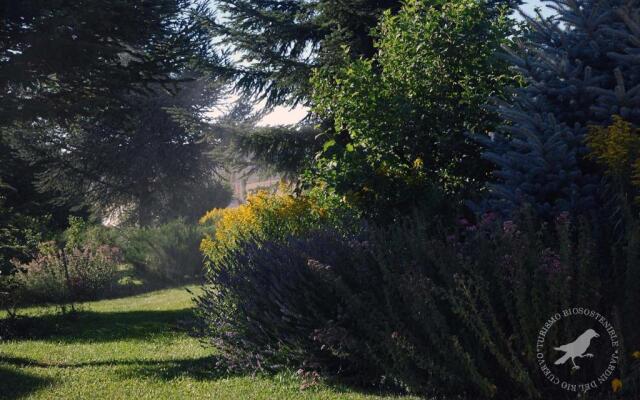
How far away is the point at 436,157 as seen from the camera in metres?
10.8

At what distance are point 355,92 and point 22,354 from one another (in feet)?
20.6

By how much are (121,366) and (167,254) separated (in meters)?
16.4

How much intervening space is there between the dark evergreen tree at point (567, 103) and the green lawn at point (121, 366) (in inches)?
122

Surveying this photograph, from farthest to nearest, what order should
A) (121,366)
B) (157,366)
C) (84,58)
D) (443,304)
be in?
(84,58)
(121,366)
(157,366)
(443,304)

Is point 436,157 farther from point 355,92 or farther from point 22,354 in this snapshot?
point 22,354

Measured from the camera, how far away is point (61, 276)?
18625 millimetres

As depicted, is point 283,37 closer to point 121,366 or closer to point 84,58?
point 84,58

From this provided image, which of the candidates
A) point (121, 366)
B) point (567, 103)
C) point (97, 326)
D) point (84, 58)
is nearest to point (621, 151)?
point (567, 103)

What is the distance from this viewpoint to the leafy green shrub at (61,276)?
18.7m

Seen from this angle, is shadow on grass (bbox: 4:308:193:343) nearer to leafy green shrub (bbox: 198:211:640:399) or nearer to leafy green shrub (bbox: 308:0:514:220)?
Answer: leafy green shrub (bbox: 308:0:514:220)

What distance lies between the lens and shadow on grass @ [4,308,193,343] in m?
12.5

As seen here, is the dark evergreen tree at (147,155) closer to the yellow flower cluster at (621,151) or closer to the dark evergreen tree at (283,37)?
the dark evergreen tree at (283,37)

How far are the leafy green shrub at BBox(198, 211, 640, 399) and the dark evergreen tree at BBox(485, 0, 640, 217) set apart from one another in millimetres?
727

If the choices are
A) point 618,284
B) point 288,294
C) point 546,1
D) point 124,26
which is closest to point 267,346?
point 288,294
